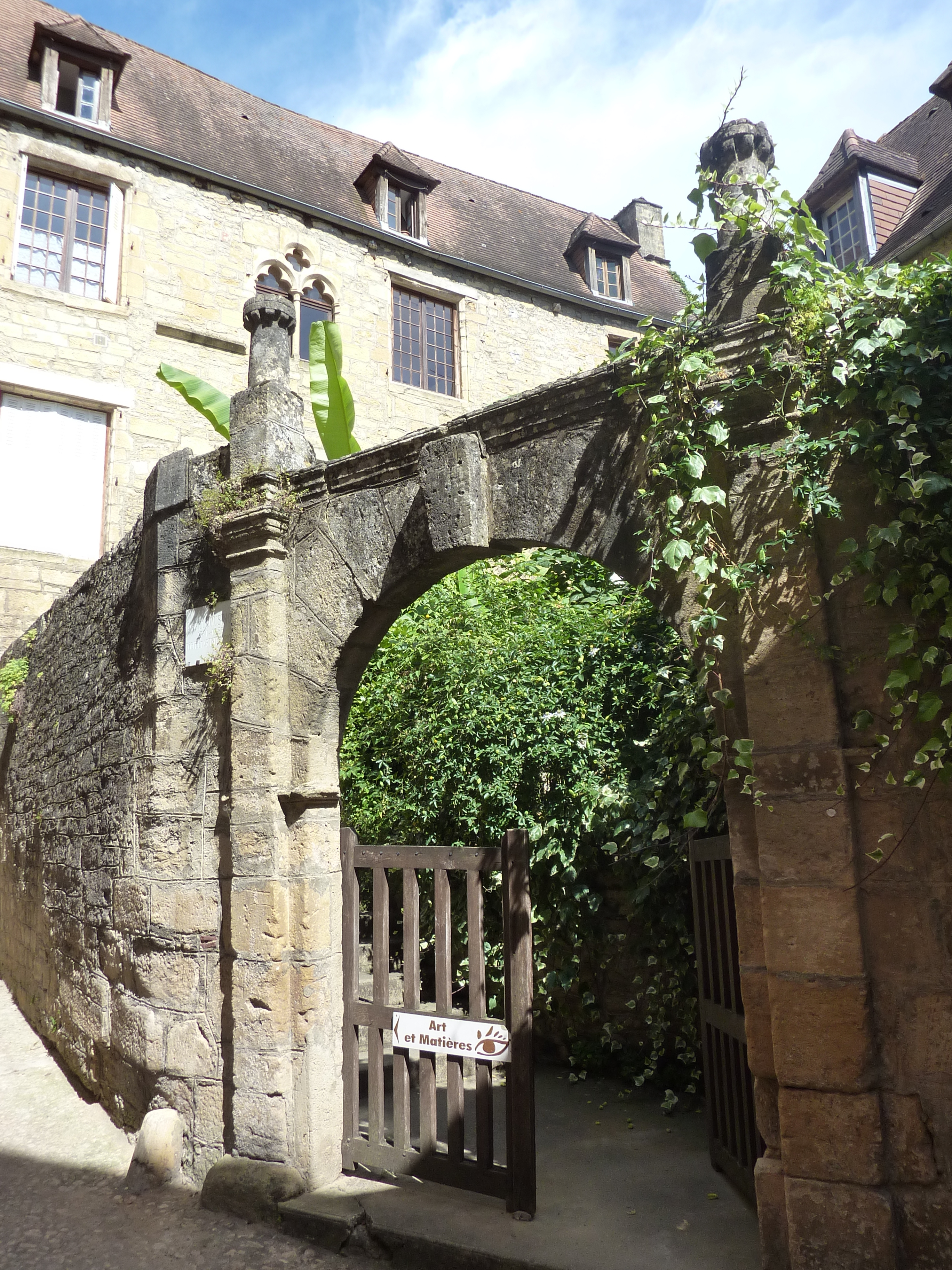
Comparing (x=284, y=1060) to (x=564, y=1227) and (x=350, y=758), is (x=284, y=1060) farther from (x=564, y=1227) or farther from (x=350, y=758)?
(x=350, y=758)

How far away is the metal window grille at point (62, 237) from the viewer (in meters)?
11.5

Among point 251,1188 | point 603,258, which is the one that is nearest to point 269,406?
point 251,1188

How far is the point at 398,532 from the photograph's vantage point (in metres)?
3.99

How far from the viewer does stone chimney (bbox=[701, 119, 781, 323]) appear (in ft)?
10.6

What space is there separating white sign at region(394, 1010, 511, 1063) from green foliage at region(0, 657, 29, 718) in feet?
17.4

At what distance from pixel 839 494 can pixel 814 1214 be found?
216 cm

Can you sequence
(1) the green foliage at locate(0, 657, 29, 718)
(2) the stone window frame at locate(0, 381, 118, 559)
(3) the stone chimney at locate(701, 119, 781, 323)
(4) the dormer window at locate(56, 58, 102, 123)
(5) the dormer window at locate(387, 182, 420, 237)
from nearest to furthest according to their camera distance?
(3) the stone chimney at locate(701, 119, 781, 323), (1) the green foliage at locate(0, 657, 29, 718), (2) the stone window frame at locate(0, 381, 118, 559), (4) the dormer window at locate(56, 58, 102, 123), (5) the dormer window at locate(387, 182, 420, 237)

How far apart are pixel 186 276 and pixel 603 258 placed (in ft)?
24.5

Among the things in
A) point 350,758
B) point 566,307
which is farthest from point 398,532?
point 566,307

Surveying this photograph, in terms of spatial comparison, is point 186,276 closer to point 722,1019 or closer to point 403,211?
point 403,211

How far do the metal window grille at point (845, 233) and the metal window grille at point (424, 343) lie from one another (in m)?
5.54

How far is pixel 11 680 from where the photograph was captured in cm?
811

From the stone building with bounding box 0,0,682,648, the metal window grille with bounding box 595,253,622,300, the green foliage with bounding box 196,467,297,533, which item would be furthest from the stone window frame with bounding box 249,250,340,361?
the green foliage with bounding box 196,467,297,533

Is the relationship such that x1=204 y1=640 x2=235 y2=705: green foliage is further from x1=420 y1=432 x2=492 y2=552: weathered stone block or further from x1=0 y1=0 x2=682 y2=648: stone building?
x1=0 y1=0 x2=682 y2=648: stone building
